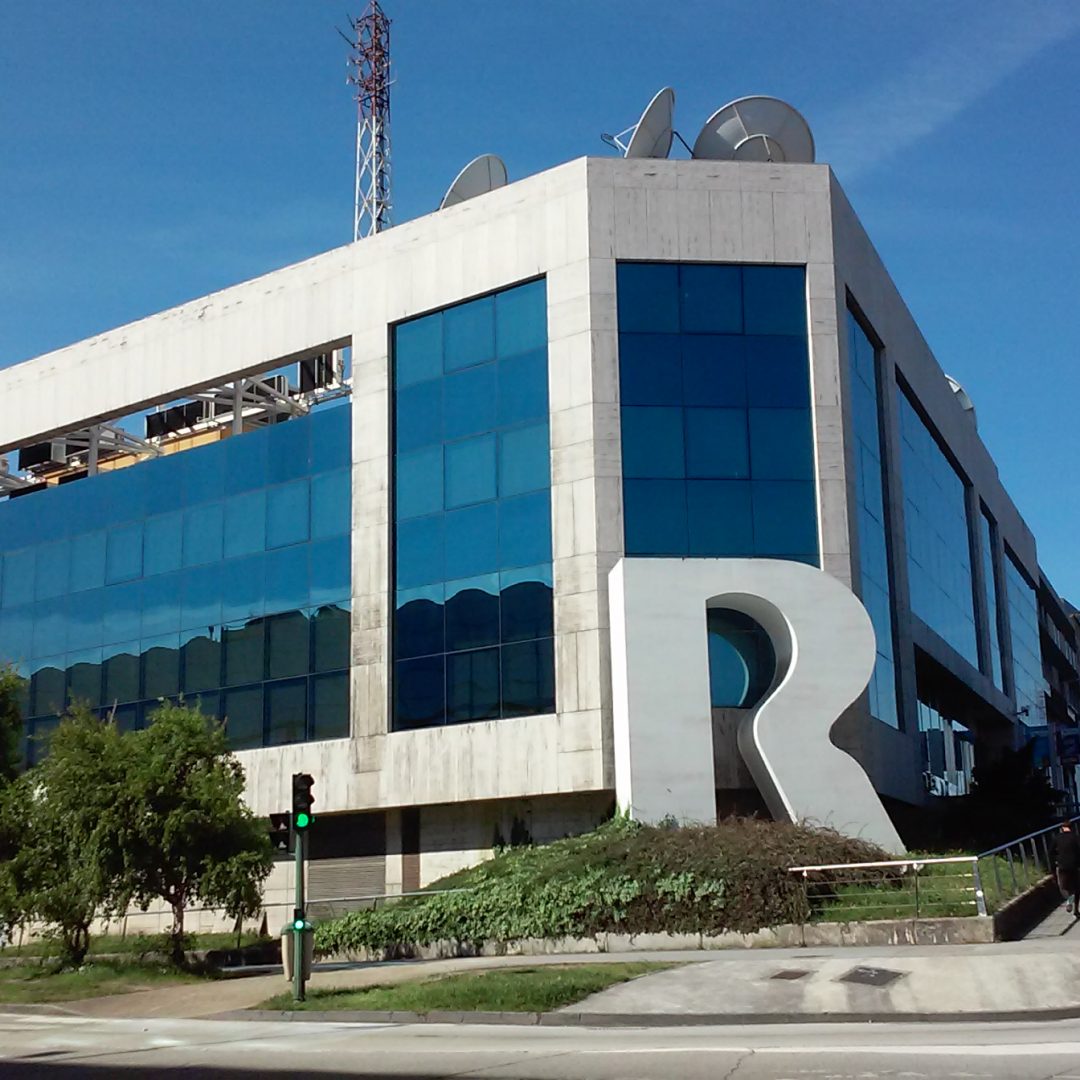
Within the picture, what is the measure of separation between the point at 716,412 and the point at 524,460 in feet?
16.0

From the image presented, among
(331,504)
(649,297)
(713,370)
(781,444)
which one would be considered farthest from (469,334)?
(781,444)

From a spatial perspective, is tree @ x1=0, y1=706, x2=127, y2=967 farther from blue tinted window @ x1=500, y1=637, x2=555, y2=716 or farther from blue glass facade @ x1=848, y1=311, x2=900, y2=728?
blue glass facade @ x1=848, y1=311, x2=900, y2=728

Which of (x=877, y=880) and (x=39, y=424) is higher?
(x=39, y=424)

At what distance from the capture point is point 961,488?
55062mm

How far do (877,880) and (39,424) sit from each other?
105ft

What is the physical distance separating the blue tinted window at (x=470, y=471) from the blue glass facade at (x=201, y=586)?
3459 mm

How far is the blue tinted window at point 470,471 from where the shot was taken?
120ft

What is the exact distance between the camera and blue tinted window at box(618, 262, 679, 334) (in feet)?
119

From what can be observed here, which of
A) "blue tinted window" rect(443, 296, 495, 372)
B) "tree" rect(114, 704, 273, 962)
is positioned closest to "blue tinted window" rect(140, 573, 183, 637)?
"blue tinted window" rect(443, 296, 495, 372)

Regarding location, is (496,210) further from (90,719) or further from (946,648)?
(946,648)

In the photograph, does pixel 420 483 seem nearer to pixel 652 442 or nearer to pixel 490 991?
pixel 652 442

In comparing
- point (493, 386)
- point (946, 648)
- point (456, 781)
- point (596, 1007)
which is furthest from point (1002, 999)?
point (946, 648)

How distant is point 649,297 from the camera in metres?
36.4

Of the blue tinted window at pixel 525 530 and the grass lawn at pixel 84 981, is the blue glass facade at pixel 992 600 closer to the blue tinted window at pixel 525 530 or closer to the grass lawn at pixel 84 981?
the blue tinted window at pixel 525 530
